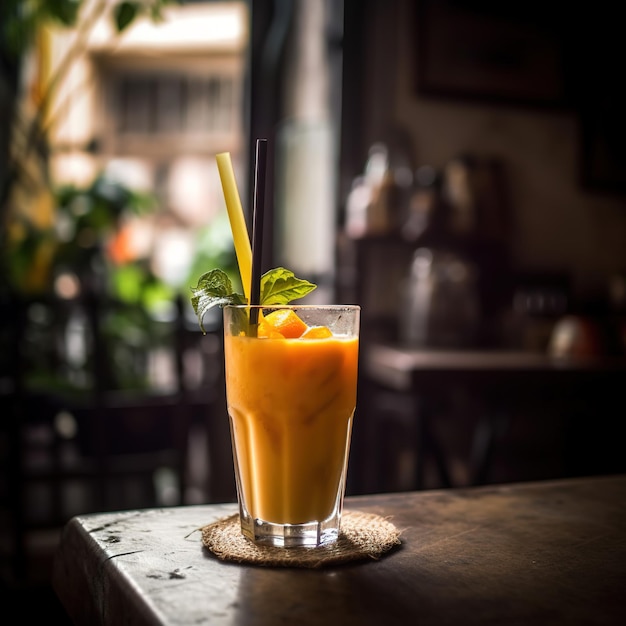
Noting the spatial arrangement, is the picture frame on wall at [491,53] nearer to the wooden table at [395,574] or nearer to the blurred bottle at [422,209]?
the blurred bottle at [422,209]

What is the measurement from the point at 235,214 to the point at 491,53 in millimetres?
2944

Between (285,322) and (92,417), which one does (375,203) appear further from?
(285,322)

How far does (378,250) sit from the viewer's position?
3367mm

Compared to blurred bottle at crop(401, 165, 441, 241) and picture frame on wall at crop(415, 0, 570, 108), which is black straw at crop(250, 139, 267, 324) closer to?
blurred bottle at crop(401, 165, 441, 241)

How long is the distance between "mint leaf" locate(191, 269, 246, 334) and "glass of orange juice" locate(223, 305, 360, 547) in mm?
13

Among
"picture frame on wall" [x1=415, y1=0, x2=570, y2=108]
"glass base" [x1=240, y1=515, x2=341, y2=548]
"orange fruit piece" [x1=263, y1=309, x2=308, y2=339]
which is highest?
"picture frame on wall" [x1=415, y1=0, x2=570, y2=108]

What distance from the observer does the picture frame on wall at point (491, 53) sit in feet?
11.0

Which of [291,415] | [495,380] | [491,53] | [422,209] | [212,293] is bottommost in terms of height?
[495,380]

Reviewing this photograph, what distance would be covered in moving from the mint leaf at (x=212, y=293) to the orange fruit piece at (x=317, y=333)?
0.08 m

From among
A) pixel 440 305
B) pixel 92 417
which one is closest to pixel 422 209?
pixel 440 305

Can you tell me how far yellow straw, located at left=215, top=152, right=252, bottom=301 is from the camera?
831 millimetres

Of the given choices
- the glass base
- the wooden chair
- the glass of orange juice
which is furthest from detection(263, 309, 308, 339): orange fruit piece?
the wooden chair

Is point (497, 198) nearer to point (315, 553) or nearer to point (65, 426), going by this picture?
point (65, 426)

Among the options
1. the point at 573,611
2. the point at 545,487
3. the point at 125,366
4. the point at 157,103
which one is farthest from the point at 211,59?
the point at 573,611
